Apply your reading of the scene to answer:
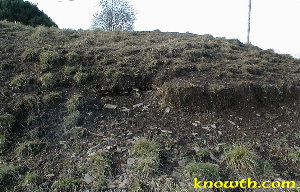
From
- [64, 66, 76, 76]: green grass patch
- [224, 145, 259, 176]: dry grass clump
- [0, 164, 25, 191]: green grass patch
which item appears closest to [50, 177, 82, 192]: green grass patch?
[0, 164, 25, 191]: green grass patch

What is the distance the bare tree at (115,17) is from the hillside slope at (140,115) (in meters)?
10.6

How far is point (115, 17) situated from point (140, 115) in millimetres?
13480

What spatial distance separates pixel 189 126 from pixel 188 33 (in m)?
4.65

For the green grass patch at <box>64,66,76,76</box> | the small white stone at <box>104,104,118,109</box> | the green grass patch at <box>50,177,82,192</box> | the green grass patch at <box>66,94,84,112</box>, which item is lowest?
the green grass patch at <box>50,177,82,192</box>

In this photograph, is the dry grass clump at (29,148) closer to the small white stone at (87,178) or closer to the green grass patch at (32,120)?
the green grass patch at (32,120)

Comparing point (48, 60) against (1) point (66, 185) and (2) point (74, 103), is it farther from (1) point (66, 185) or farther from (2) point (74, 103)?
(1) point (66, 185)

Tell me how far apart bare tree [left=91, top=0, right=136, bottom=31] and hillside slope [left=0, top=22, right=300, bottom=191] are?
10641mm

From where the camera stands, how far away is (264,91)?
522cm

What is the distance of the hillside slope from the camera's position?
3785mm

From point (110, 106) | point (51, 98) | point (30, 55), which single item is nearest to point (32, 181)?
point (51, 98)

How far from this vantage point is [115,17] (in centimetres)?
1728

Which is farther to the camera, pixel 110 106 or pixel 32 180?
pixel 110 106

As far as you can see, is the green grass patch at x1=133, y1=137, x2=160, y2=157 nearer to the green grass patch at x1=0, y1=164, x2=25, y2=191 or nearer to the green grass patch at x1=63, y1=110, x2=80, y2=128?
the green grass patch at x1=63, y1=110, x2=80, y2=128

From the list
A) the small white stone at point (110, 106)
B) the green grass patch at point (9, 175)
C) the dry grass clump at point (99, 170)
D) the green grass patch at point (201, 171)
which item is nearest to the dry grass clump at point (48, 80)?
the small white stone at point (110, 106)
